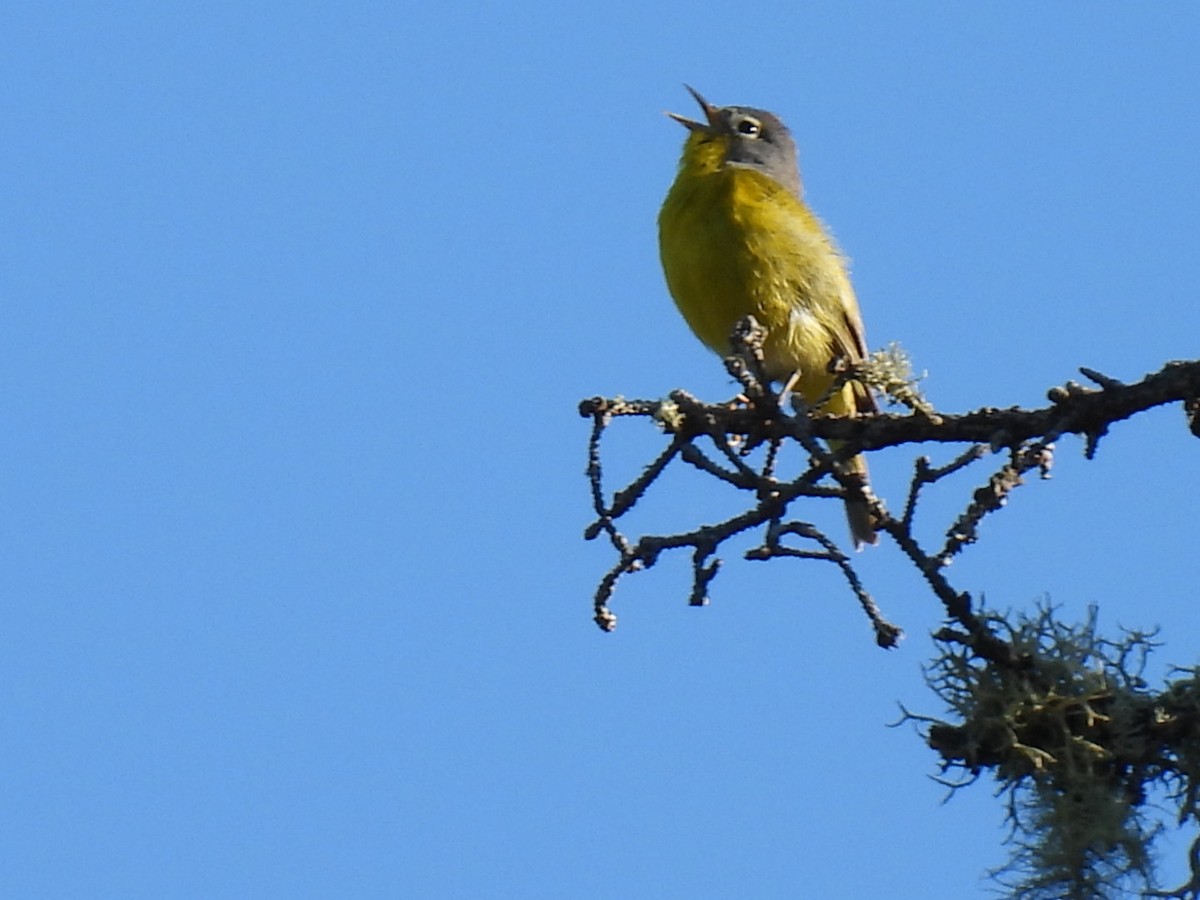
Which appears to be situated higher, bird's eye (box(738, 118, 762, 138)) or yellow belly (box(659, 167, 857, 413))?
bird's eye (box(738, 118, 762, 138))

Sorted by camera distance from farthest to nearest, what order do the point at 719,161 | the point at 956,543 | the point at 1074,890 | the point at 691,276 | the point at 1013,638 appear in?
the point at 719,161
the point at 691,276
the point at 1013,638
the point at 956,543
the point at 1074,890

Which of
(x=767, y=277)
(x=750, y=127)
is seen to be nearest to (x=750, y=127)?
(x=750, y=127)

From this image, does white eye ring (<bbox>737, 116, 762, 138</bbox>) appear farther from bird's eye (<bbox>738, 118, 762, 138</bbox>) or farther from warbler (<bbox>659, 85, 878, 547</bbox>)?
warbler (<bbox>659, 85, 878, 547</bbox>)

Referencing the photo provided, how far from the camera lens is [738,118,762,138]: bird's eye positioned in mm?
7719

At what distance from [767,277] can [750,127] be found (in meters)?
1.58

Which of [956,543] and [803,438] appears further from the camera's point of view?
[803,438]

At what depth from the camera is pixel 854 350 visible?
6605 mm

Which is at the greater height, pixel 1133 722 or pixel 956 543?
pixel 956 543

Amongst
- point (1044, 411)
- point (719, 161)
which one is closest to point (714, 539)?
point (1044, 411)

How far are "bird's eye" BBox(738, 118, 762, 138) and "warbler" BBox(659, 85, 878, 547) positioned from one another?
72 cm

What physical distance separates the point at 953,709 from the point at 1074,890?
0.54 m

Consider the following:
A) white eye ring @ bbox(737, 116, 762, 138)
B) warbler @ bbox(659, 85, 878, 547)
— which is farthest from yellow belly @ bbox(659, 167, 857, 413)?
white eye ring @ bbox(737, 116, 762, 138)

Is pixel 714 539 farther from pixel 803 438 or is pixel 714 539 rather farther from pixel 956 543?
pixel 956 543

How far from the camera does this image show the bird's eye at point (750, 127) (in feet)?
25.3
